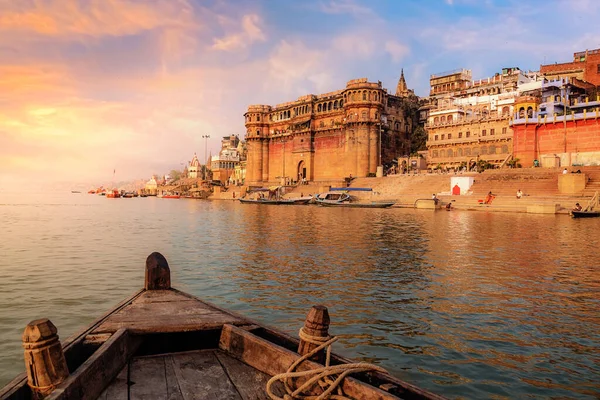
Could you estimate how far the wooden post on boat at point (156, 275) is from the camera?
25.6 ft

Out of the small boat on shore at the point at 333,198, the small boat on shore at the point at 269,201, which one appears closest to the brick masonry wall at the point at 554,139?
the small boat on shore at the point at 333,198

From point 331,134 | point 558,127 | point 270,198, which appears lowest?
point 270,198

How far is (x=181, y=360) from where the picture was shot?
17.4 feet

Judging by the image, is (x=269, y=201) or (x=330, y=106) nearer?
(x=269, y=201)

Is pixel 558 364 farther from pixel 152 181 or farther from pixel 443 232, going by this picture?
pixel 152 181

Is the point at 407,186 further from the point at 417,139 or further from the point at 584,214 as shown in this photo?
the point at 584,214

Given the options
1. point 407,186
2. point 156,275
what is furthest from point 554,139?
point 156,275

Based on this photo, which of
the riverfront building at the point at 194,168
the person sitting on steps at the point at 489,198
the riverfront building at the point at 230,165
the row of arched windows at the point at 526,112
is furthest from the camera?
the riverfront building at the point at 194,168

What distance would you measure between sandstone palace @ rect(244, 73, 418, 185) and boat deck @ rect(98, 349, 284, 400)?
62.3 m

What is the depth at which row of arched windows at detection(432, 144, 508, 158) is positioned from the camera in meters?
59.4

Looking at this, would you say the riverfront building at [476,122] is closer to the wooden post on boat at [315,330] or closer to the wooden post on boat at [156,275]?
the wooden post on boat at [156,275]

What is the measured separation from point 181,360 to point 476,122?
64.2 meters

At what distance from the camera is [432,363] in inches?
277

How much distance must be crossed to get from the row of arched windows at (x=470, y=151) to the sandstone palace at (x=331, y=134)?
30.0ft
